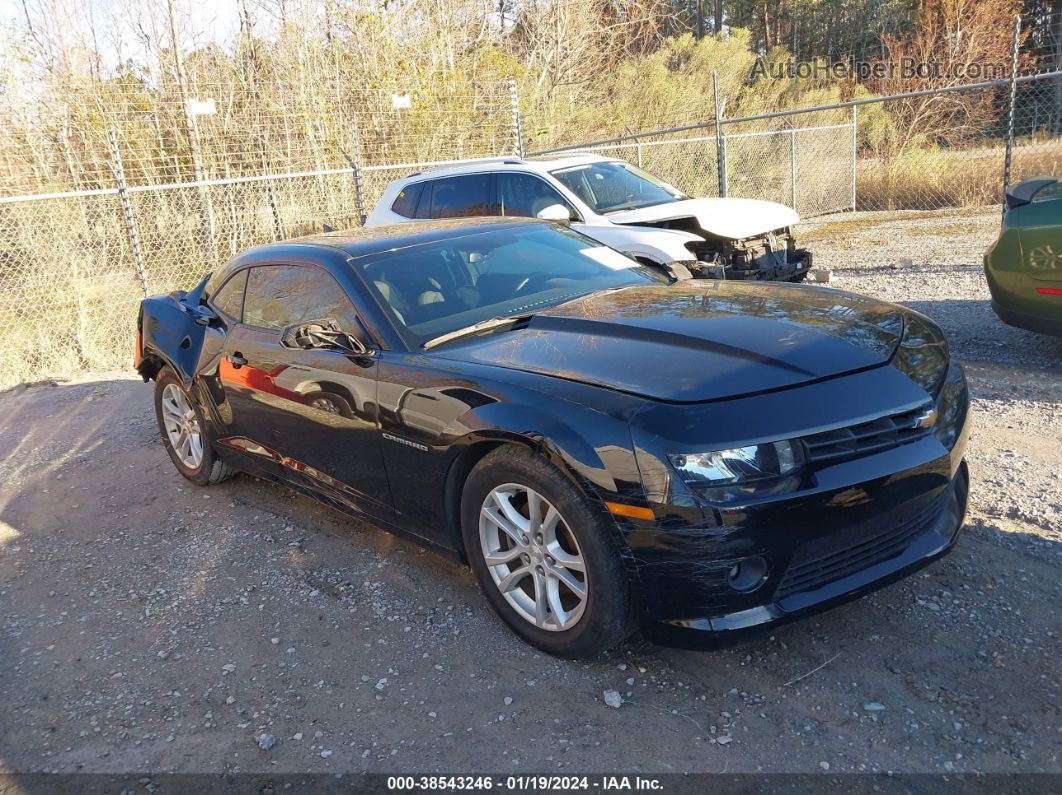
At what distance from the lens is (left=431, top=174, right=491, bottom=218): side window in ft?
28.7

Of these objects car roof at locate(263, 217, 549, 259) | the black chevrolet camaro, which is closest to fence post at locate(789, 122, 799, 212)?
car roof at locate(263, 217, 549, 259)

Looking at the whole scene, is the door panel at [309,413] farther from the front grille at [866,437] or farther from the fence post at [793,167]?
the fence post at [793,167]

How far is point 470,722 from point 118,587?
227 cm

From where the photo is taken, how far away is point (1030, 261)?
5434 mm

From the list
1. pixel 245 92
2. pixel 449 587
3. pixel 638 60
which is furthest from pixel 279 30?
pixel 449 587

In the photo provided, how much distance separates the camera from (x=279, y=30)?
15.4m

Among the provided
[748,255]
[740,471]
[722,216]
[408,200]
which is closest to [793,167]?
[748,255]

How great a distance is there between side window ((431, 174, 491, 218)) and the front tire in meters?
5.88

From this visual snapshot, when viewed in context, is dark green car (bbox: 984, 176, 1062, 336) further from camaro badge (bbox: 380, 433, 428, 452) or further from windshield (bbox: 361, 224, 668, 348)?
camaro badge (bbox: 380, 433, 428, 452)

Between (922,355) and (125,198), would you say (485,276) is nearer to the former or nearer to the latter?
(922,355)

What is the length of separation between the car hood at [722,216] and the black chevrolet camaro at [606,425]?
3.58 m

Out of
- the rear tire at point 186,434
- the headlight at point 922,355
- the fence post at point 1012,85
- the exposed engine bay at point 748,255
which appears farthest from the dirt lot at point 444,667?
the fence post at point 1012,85

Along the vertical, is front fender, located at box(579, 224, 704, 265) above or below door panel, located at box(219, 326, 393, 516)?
above

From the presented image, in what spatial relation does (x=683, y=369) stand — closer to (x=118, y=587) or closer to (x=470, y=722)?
(x=470, y=722)
